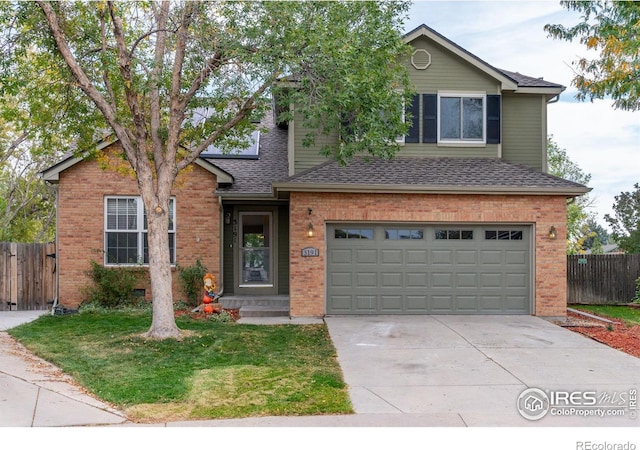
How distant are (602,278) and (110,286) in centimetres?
1405

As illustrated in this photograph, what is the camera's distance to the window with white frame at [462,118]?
45.9 ft

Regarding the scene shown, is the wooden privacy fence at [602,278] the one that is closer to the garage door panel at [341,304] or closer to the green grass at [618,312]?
the green grass at [618,312]

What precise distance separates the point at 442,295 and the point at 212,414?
8.01 metres

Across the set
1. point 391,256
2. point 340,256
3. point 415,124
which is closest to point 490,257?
point 391,256

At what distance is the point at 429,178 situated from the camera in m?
12.7

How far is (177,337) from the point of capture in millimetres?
9703

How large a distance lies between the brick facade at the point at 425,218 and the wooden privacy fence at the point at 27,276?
669 centimetres

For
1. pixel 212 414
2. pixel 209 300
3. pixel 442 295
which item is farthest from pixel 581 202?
pixel 212 414

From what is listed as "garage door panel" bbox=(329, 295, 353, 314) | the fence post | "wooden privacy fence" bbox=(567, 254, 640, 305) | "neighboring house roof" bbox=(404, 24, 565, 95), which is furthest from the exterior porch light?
"wooden privacy fence" bbox=(567, 254, 640, 305)

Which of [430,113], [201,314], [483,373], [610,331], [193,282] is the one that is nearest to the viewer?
[483,373]

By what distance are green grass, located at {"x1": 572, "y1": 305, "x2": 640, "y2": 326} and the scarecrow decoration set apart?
374 inches

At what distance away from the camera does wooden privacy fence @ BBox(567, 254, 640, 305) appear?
1647 cm

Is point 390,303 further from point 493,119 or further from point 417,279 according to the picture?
point 493,119

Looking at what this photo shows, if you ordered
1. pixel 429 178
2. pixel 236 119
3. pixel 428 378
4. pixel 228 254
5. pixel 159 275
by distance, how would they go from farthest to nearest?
pixel 228 254 → pixel 429 178 → pixel 236 119 → pixel 159 275 → pixel 428 378
